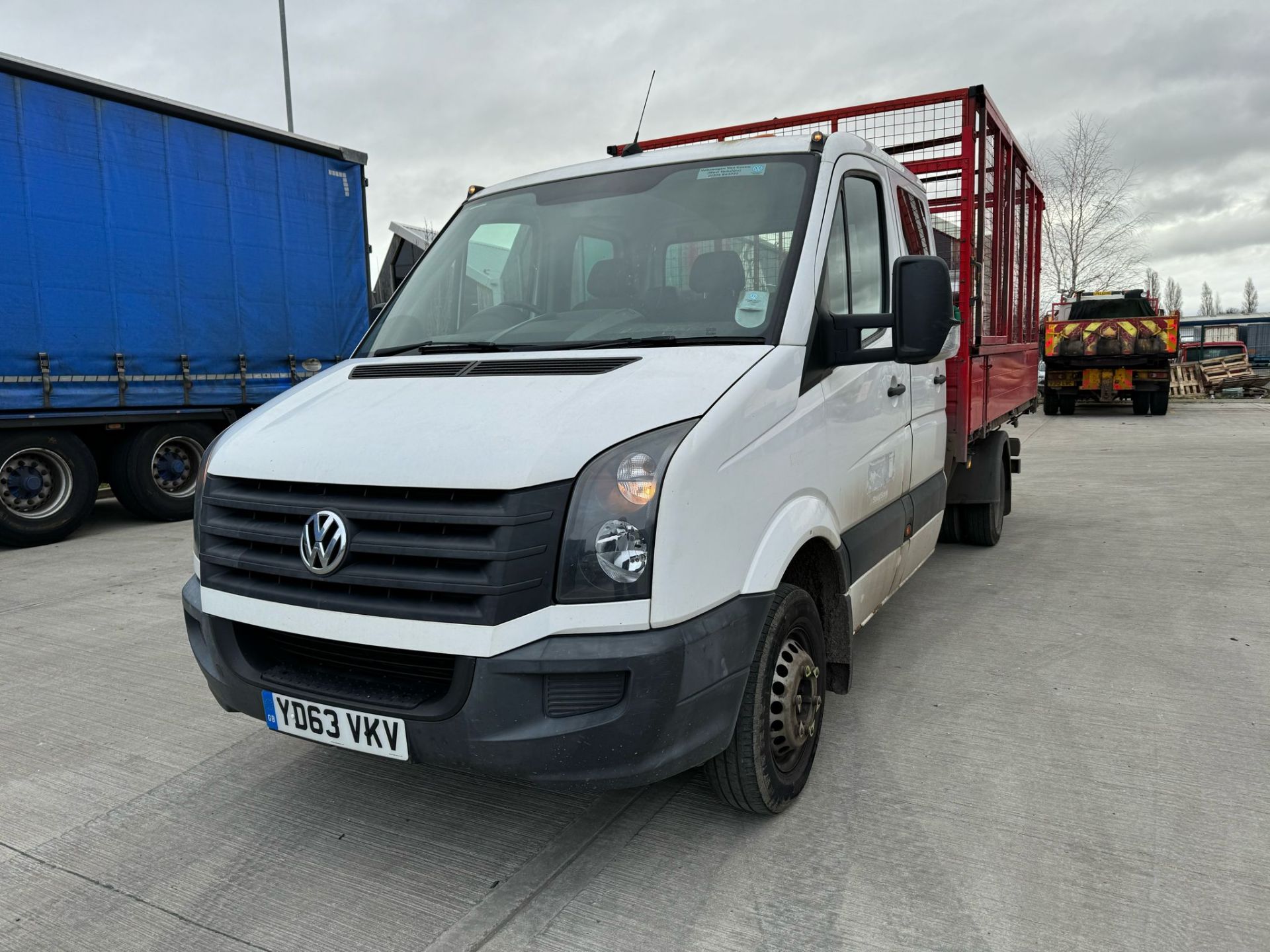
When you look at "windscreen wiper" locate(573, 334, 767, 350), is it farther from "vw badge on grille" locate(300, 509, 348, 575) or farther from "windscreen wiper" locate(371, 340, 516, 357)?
"vw badge on grille" locate(300, 509, 348, 575)

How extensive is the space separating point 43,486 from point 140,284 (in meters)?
2.02

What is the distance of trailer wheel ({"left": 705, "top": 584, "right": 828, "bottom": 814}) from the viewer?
103 inches

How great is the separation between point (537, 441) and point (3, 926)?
1.95m

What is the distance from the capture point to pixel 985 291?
5.79m

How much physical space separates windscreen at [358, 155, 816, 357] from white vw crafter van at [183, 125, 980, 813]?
0.04 ft

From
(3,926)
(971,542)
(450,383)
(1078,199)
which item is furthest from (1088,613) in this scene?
(1078,199)

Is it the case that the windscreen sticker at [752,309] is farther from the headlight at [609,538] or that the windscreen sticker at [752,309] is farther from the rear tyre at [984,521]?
the rear tyre at [984,521]

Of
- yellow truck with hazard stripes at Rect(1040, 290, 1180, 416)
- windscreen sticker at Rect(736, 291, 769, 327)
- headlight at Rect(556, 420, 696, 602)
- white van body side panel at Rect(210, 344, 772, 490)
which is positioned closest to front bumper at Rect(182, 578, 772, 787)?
headlight at Rect(556, 420, 696, 602)

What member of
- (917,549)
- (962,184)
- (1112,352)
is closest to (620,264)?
(917,549)

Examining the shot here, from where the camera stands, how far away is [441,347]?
323 cm

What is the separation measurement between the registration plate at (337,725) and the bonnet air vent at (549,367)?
3.45ft

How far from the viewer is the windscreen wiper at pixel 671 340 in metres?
2.78

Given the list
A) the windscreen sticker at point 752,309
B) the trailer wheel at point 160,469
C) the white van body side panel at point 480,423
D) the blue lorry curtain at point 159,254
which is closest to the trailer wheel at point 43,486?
the trailer wheel at point 160,469

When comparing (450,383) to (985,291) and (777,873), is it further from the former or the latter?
(985,291)
